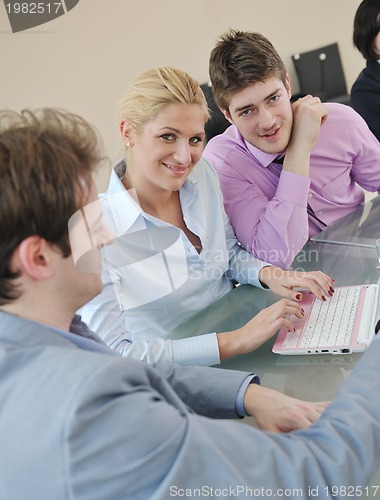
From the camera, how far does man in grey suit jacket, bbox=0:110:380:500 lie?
1.81 ft

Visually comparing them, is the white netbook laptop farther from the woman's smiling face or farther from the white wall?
the white wall

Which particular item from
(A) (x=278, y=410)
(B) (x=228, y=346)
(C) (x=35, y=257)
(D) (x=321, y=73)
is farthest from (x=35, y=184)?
(D) (x=321, y=73)

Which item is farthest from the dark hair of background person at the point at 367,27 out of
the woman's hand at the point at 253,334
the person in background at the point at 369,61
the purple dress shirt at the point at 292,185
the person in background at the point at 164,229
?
the woman's hand at the point at 253,334

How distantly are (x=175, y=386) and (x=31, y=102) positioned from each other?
2.97 meters

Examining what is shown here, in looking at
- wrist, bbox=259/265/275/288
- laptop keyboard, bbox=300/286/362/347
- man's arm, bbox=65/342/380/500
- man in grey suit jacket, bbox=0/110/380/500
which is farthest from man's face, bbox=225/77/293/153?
man's arm, bbox=65/342/380/500

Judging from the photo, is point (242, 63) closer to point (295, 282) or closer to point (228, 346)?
point (295, 282)

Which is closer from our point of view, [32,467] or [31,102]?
[32,467]

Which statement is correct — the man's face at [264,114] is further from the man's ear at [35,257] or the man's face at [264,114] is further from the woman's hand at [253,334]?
the man's ear at [35,257]

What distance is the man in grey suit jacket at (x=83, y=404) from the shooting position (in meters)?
0.55

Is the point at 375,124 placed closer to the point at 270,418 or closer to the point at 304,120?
the point at 304,120

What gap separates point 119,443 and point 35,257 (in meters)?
0.24

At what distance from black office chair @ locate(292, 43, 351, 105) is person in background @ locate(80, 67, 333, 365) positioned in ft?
12.3

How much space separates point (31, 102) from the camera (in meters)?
3.53

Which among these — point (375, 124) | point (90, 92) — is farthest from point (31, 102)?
point (375, 124)
